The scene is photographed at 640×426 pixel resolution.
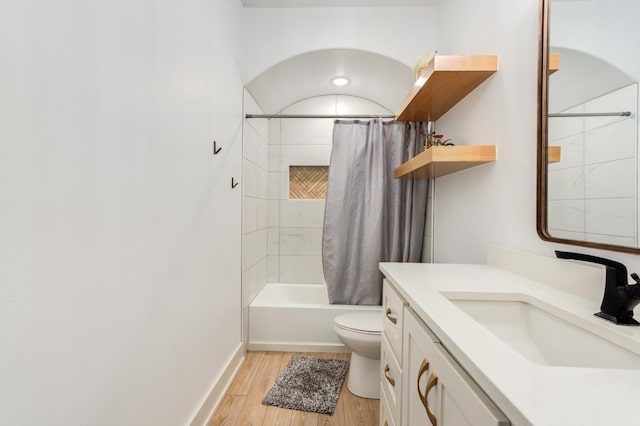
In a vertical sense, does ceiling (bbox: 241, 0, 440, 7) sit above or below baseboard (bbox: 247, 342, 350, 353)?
above

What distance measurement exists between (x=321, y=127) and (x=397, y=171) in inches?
50.6

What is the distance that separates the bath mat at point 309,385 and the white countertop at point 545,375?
1.22 m

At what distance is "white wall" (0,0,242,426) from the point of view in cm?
64

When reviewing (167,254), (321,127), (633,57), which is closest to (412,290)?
(633,57)

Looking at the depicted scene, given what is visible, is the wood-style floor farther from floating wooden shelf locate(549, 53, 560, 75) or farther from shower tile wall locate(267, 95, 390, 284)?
floating wooden shelf locate(549, 53, 560, 75)

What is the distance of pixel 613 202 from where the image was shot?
2.74 feet

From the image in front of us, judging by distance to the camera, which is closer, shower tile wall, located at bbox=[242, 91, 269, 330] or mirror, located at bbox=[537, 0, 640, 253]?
mirror, located at bbox=[537, 0, 640, 253]

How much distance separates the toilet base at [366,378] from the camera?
1847mm

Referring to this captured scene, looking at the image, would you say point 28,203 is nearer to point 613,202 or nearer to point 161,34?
point 161,34

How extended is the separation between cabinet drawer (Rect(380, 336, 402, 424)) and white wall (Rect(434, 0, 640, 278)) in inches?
26.8

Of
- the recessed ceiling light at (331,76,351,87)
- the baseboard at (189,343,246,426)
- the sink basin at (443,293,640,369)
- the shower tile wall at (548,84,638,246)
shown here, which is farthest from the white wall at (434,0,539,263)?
the baseboard at (189,343,246,426)

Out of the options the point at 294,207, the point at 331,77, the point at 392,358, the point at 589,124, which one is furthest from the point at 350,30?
the point at 392,358

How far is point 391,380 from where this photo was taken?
1189 mm

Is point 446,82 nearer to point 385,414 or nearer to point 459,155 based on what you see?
point 459,155
